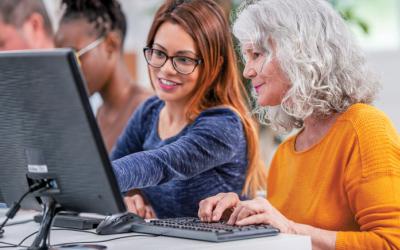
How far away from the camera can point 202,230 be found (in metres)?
1.47

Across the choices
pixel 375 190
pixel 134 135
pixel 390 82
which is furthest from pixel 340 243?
pixel 390 82

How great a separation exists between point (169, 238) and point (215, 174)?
697 mm

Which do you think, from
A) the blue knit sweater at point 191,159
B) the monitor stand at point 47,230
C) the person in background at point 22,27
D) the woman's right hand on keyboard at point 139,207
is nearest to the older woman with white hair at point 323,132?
the blue knit sweater at point 191,159

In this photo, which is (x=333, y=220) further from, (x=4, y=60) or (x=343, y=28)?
(x=4, y=60)

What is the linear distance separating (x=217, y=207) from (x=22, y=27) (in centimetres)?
178

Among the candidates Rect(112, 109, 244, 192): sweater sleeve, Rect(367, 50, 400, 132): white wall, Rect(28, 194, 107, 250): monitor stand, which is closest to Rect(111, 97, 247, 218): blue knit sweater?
Rect(112, 109, 244, 192): sweater sleeve

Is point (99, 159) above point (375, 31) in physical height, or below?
above

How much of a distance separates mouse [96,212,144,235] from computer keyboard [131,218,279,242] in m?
0.01

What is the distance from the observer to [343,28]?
179 centimetres

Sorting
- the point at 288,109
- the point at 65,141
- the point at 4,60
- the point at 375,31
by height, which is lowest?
the point at 375,31

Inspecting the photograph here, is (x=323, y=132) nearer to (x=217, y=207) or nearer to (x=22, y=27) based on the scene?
(x=217, y=207)

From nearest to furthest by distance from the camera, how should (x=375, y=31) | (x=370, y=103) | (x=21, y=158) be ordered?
(x=21, y=158)
(x=370, y=103)
(x=375, y=31)

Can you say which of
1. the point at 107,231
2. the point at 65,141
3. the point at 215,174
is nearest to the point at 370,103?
the point at 215,174

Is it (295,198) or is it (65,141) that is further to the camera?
(295,198)
